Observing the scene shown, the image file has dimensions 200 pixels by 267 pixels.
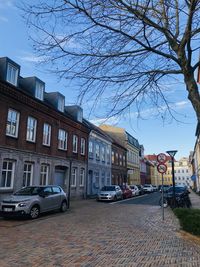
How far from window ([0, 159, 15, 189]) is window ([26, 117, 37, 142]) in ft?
8.13

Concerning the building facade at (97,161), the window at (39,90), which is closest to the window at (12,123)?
the window at (39,90)

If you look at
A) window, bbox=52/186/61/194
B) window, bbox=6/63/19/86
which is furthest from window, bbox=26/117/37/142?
window, bbox=52/186/61/194

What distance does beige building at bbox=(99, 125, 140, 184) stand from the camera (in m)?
52.0

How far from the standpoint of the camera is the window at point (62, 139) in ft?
81.1

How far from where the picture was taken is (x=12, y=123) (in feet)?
60.8

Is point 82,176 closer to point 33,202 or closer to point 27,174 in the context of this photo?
point 27,174

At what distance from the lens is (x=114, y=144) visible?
142 ft

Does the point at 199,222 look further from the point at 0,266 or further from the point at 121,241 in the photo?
the point at 0,266

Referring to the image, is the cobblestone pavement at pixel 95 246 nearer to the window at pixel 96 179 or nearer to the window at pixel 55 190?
the window at pixel 55 190

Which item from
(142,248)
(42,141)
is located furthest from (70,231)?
(42,141)

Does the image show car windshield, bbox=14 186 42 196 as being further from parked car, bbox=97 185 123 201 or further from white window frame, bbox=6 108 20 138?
parked car, bbox=97 185 123 201

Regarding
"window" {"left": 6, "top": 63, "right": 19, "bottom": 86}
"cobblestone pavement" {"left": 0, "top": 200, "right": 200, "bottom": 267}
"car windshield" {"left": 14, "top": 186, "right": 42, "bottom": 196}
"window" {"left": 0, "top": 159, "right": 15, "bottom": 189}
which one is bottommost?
"cobblestone pavement" {"left": 0, "top": 200, "right": 200, "bottom": 267}

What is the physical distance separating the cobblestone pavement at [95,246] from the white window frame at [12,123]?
26.0 feet

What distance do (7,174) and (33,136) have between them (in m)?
3.91
